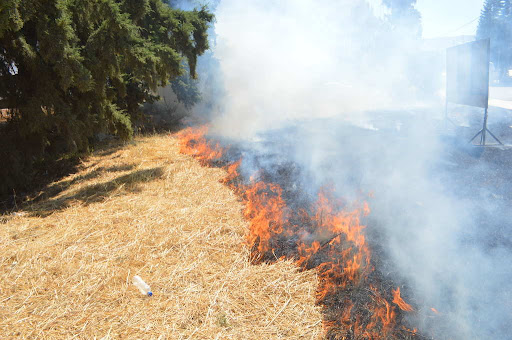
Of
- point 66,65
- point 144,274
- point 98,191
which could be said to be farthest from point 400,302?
point 66,65

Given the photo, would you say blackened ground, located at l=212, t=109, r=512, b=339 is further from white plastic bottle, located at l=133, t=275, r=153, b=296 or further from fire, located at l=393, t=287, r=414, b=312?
white plastic bottle, located at l=133, t=275, r=153, b=296

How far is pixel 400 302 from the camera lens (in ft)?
8.89

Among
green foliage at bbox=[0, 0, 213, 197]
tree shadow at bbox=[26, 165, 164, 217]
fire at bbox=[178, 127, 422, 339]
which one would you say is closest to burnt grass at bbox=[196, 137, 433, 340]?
fire at bbox=[178, 127, 422, 339]

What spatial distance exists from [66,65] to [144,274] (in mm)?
3779

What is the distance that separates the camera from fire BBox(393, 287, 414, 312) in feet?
8.73

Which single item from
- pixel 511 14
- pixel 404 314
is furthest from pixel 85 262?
pixel 511 14

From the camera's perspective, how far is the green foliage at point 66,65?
5.03m

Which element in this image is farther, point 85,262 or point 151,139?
point 151,139

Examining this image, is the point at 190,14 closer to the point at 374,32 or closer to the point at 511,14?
the point at 374,32

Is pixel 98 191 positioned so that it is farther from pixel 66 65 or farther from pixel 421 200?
pixel 421 200

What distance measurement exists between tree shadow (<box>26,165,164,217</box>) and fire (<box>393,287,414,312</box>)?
4454 mm

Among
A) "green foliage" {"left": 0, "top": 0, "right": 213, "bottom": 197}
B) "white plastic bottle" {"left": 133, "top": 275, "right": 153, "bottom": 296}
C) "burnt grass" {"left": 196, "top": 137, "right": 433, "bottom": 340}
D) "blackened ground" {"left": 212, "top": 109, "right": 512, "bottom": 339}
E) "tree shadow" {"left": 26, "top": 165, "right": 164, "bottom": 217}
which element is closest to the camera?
"burnt grass" {"left": 196, "top": 137, "right": 433, "bottom": 340}

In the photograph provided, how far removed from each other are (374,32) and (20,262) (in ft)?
68.5

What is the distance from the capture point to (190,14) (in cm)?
883
